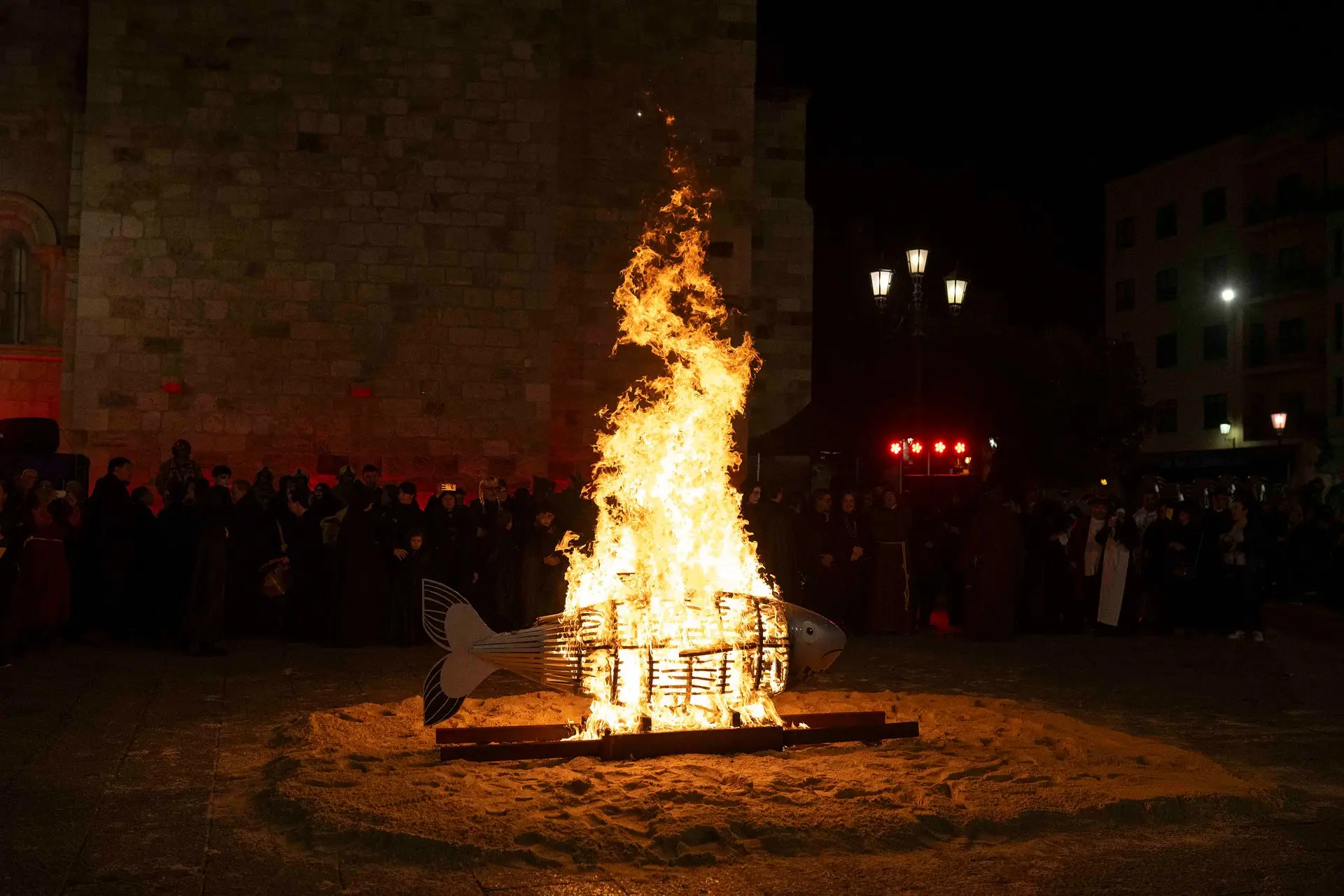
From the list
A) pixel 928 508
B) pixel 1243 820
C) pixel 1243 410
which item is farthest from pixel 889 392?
pixel 1243 820

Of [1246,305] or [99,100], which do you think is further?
[1246,305]

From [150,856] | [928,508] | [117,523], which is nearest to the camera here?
[150,856]

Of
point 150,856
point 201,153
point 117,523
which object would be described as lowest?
point 150,856

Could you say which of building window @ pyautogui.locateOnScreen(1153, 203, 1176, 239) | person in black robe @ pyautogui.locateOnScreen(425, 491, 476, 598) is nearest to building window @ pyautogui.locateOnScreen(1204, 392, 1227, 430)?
building window @ pyautogui.locateOnScreen(1153, 203, 1176, 239)

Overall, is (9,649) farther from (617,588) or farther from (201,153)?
(201,153)

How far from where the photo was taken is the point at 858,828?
5.27 m

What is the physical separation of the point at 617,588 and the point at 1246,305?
35089mm

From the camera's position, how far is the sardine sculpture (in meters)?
6.67

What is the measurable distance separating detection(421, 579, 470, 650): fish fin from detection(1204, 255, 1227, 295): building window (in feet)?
121

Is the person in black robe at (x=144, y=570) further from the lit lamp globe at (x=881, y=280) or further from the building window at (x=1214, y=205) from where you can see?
the building window at (x=1214, y=205)

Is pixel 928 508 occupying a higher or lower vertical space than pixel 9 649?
higher

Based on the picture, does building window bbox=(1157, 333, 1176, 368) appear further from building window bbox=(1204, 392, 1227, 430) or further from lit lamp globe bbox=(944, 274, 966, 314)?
lit lamp globe bbox=(944, 274, 966, 314)

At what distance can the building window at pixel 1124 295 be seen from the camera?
43.1 metres

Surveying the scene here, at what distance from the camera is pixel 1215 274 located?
39.0 m
